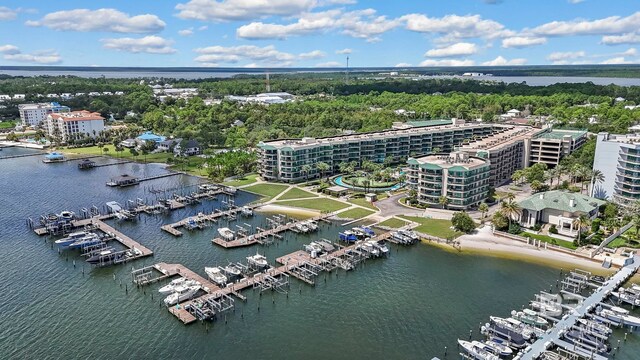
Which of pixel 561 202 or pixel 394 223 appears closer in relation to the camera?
pixel 561 202

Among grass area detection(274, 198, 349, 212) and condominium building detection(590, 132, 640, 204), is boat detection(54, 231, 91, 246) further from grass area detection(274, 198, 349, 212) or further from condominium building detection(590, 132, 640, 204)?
condominium building detection(590, 132, 640, 204)

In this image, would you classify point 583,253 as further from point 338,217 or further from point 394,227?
point 338,217

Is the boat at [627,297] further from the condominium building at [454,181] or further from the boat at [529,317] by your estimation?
the condominium building at [454,181]

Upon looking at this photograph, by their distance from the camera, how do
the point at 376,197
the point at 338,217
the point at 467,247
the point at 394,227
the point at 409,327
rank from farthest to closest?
the point at 376,197
the point at 338,217
the point at 394,227
the point at 467,247
the point at 409,327

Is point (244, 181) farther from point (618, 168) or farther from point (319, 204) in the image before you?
point (618, 168)

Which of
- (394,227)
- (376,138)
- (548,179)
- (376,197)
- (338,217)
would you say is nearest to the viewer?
(394,227)

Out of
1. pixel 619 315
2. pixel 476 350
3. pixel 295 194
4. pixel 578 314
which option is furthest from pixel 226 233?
pixel 619 315

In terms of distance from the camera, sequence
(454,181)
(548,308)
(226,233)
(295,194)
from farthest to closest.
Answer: (295,194), (454,181), (226,233), (548,308)

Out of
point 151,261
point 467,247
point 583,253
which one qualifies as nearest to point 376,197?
point 467,247
